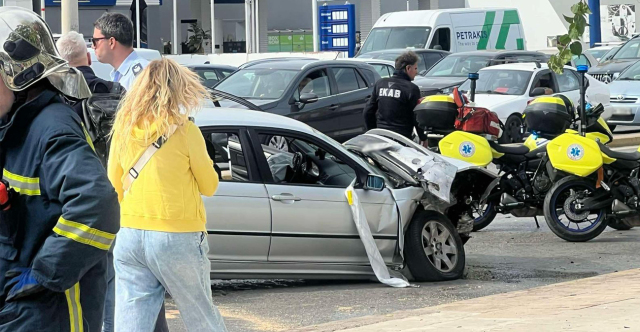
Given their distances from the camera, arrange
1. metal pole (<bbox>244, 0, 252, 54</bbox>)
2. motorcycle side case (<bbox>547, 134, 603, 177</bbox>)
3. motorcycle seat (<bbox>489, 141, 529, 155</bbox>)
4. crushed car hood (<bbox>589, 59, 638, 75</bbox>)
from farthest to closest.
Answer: metal pole (<bbox>244, 0, 252, 54</bbox>)
crushed car hood (<bbox>589, 59, 638, 75</bbox>)
motorcycle seat (<bbox>489, 141, 529, 155</bbox>)
motorcycle side case (<bbox>547, 134, 603, 177</bbox>)

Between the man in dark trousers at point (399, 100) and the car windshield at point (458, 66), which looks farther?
the car windshield at point (458, 66)

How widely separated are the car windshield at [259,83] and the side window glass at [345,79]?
3.03 ft

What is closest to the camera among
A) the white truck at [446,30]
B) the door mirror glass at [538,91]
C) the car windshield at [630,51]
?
the door mirror glass at [538,91]

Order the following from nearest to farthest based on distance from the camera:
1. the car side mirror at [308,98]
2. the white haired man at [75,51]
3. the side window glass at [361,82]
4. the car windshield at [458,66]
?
the white haired man at [75,51]
the car side mirror at [308,98]
the side window glass at [361,82]
the car windshield at [458,66]

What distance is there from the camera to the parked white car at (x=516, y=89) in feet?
64.3

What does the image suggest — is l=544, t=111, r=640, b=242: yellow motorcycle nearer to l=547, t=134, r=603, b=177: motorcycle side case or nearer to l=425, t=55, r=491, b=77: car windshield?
l=547, t=134, r=603, b=177: motorcycle side case

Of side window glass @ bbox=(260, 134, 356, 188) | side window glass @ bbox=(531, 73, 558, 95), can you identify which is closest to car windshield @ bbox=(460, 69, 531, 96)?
side window glass @ bbox=(531, 73, 558, 95)

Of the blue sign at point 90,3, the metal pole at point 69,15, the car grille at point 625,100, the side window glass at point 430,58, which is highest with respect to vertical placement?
the blue sign at point 90,3

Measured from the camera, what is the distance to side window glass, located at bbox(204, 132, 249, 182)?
830 cm

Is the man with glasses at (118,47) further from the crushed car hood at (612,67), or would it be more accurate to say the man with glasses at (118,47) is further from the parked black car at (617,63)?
the crushed car hood at (612,67)

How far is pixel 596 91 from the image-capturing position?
2148 cm

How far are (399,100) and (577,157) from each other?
6.80ft

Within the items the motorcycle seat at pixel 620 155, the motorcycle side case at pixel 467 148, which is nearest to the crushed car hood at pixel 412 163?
the motorcycle side case at pixel 467 148

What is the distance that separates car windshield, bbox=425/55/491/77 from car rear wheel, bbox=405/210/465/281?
13552 millimetres
